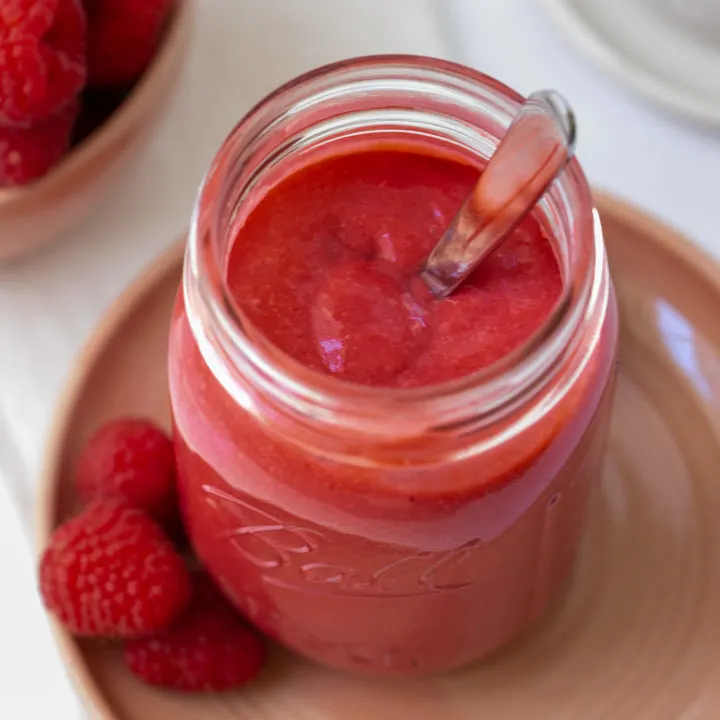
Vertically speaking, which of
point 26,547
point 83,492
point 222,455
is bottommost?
point 26,547

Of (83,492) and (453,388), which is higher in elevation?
(453,388)

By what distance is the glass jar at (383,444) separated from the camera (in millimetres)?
528

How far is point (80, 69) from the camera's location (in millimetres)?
829

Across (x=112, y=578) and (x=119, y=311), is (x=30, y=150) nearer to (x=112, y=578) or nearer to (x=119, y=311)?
(x=119, y=311)

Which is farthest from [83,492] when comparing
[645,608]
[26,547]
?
[645,608]

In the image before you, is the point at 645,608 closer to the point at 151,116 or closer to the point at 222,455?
the point at 222,455

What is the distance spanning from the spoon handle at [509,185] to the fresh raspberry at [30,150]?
Result: 38cm

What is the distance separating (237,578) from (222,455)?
0.12 m

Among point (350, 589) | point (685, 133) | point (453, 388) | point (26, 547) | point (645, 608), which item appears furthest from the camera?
point (685, 133)

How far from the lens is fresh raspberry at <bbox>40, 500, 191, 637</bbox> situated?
66 cm

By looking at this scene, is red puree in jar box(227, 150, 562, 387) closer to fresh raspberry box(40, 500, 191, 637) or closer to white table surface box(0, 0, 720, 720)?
fresh raspberry box(40, 500, 191, 637)

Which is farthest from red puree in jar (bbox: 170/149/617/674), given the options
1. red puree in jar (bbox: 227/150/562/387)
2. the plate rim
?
the plate rim

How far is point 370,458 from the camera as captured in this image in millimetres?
541

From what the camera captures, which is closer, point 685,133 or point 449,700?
point 449,700
